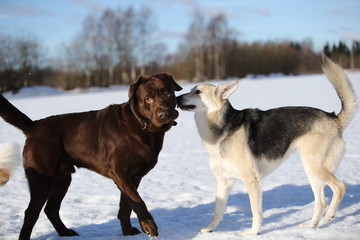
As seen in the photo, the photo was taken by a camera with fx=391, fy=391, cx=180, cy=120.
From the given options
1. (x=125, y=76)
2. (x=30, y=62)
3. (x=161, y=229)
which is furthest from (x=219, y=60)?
(x=161, y=229)

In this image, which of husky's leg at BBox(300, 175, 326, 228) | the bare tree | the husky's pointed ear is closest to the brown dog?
the husky's pointed ear

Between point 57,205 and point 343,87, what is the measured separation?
3.88 meters

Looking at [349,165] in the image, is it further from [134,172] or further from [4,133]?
[4,133]

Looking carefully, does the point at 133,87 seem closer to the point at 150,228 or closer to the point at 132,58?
the point at 150,228

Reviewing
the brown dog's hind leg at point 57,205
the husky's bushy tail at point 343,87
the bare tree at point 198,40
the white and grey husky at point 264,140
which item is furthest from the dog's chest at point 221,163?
the bare tree at point 198,40

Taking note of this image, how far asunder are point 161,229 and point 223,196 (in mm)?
844

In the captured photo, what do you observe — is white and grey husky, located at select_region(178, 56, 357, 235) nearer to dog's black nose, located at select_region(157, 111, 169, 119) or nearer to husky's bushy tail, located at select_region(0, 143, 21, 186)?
dog's black nose, located at select_region(157, 111, 169, 119)

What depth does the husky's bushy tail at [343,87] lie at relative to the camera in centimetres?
492

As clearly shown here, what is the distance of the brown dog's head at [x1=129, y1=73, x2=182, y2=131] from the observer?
396 cm

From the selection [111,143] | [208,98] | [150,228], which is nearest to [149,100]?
[111,143]

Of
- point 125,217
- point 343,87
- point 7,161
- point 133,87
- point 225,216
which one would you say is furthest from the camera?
point 225,216

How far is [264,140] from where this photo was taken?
4773 mm

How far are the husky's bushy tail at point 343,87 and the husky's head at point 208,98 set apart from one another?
1.27 m

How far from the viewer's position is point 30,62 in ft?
137
